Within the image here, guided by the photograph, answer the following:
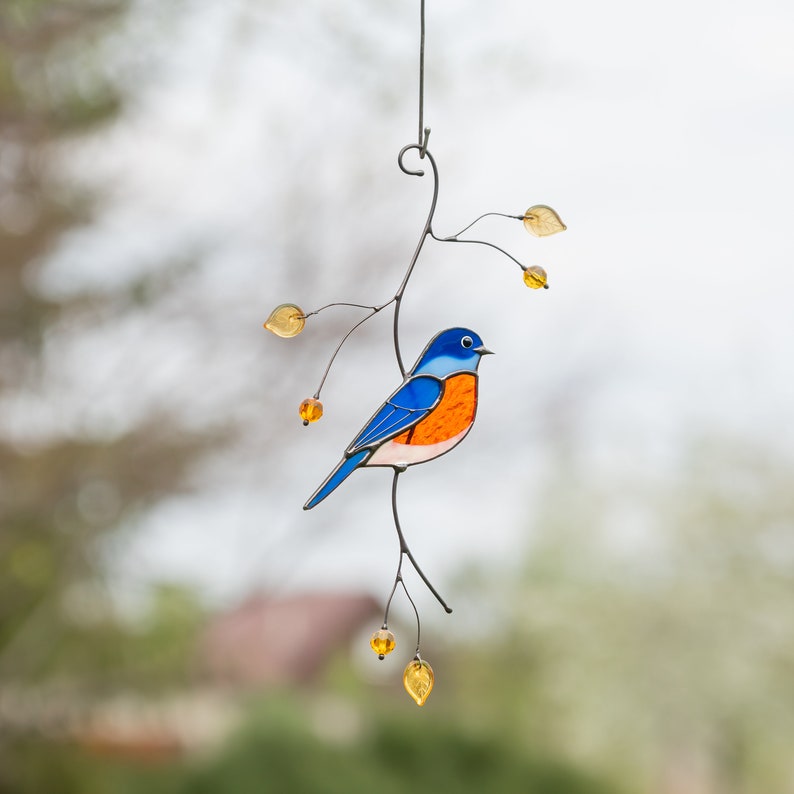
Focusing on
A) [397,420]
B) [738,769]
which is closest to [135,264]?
[397,420]

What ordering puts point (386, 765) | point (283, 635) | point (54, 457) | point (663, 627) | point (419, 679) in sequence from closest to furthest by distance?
point (419, 679) → point (54, 457) → point (386, 765) → point (283, 635) → point (663, 627)

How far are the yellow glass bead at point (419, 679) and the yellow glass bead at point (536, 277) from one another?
8.8 inches

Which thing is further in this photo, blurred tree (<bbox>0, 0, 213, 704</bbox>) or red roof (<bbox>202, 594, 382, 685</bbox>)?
red roof (<bbox>202, 594, 382, 685</bbox>)

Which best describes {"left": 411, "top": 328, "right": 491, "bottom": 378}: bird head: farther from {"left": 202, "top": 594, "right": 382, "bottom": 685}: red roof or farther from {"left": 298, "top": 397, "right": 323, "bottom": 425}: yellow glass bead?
{"left": 202, "top": 594, "right": 382, "bottom": 685}: red roof

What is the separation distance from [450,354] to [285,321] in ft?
0.34

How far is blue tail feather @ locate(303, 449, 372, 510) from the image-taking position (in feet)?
1.77

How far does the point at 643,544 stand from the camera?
4.03m

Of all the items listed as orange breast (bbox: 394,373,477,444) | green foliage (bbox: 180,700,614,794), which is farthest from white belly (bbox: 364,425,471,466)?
green foliage (bbox: 180,700,614,794)

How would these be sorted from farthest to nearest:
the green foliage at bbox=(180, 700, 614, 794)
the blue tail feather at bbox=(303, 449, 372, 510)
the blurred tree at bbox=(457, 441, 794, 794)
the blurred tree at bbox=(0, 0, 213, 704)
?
the blurred tree at bbox=(457, 441, 794, 794), the green foliage at bbox=(180, 700, 614, 794), the blurred tree at bbox=(0, 0, 213, 704), the blue tail feather at bbox=(303, 449, 372, 510)

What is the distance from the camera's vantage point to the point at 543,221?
0.62 m

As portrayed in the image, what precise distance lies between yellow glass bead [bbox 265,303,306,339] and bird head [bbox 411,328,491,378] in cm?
7

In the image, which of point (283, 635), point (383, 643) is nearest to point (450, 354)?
point (383, 643)

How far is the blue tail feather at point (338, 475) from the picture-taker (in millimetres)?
541

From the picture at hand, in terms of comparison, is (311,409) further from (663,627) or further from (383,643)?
(663,627)
